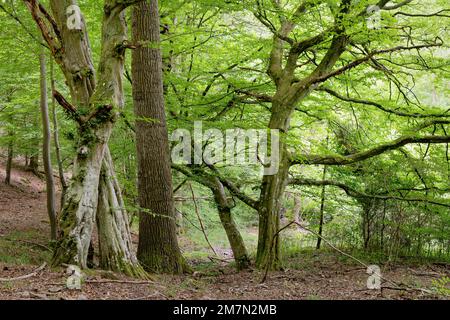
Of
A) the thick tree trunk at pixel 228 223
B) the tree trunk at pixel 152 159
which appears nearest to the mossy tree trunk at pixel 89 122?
the tree trunk at pixel 152 159

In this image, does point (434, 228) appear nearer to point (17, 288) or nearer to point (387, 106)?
point (387, 106)

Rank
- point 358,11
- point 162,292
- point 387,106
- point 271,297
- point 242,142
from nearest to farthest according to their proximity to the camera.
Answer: point 162,292, point 271,297, point 358,11, point 387,106, point 242,142

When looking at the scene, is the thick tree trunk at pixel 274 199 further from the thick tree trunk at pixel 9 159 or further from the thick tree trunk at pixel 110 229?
the thick tree trunk at pixel 9 159

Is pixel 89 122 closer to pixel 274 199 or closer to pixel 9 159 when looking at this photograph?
pixel 274 199

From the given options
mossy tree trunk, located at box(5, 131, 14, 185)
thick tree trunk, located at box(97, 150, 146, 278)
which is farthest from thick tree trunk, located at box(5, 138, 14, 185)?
thick tree trunk, located at box(97, 150, 146, 278)

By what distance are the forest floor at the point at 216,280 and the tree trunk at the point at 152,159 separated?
0.63 meters

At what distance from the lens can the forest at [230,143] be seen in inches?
220

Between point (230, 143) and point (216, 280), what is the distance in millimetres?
3167

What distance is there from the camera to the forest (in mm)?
5582

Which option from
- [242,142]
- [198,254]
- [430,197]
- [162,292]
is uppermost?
[242,142]
